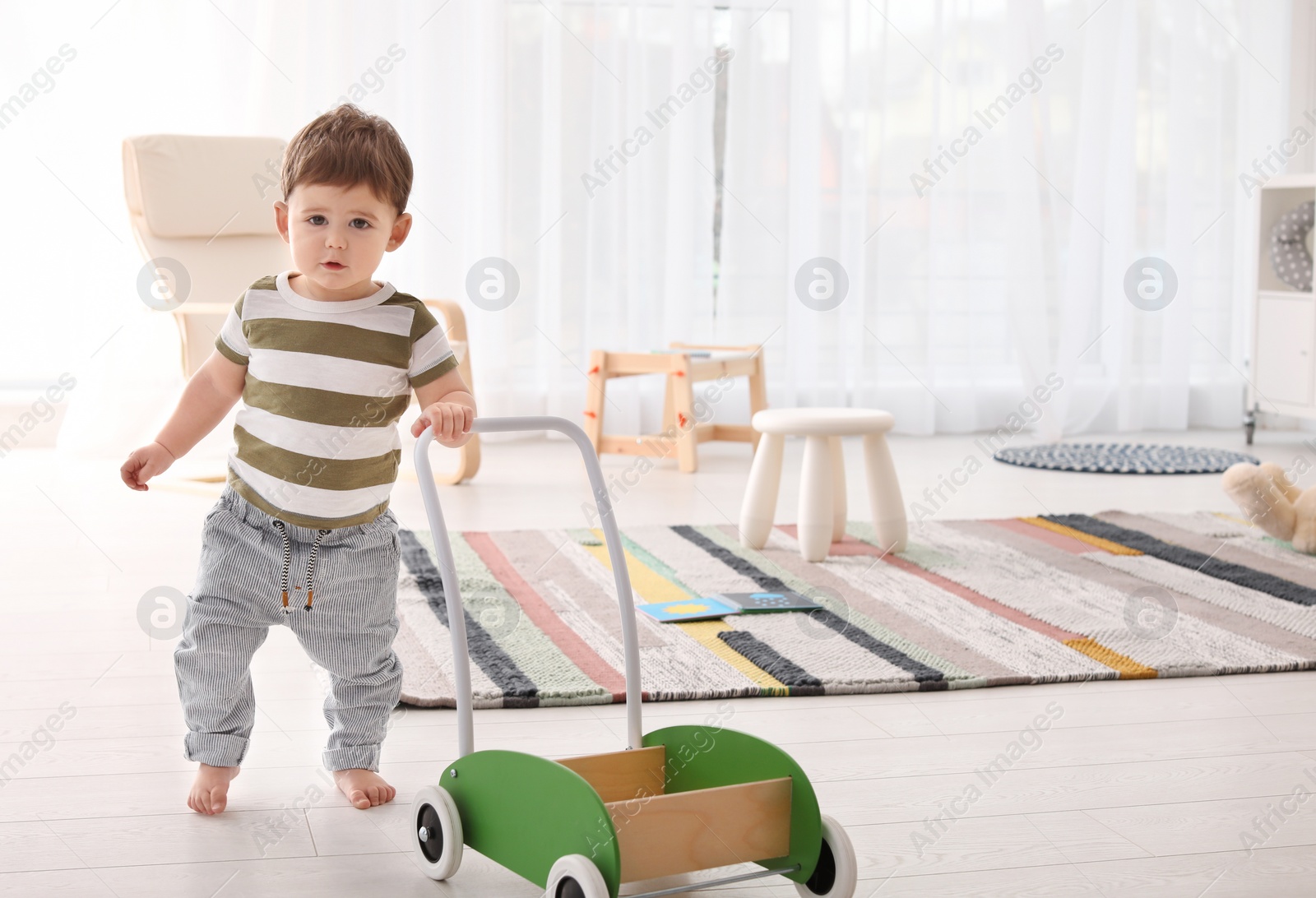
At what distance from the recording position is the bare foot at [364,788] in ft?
4.18

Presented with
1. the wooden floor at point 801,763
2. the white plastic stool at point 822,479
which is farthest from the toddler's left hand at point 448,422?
the white plastic stool at point 822,479

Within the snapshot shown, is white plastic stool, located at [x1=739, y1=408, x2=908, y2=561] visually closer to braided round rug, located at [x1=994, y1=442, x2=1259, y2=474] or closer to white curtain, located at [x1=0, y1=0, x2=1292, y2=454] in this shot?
braided round rug, located at [x1=994, y1=442, x2=1259, y2=474]

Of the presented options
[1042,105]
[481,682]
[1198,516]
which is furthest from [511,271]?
[481,682]

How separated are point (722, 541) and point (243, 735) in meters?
1.29

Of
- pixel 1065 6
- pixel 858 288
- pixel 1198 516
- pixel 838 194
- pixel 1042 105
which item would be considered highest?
pixel 1065 6

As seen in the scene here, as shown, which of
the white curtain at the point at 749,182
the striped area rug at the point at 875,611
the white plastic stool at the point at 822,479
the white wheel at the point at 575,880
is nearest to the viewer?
the white wheel at the point at 575,880

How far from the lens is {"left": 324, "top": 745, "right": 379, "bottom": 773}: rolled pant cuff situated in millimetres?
1301

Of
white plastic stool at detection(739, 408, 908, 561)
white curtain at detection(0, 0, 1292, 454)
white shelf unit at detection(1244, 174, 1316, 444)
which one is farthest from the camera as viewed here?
white shelf unit at detection(1244, 174, 1316, 444)

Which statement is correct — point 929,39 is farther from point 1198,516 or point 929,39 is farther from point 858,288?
point 1198,516

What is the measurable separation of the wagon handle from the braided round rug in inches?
98.9

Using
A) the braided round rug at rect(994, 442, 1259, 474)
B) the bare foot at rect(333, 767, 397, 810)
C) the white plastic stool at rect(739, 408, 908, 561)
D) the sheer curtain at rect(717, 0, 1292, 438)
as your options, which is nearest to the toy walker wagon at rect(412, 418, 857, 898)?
the bare foot at rect(333, 767, 397, 810)

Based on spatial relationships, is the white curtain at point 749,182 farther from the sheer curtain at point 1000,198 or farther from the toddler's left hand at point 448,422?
the toddler's left hand at point 448,422

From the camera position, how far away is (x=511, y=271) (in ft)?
12.5

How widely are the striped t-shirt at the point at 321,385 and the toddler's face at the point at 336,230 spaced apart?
0.05m
